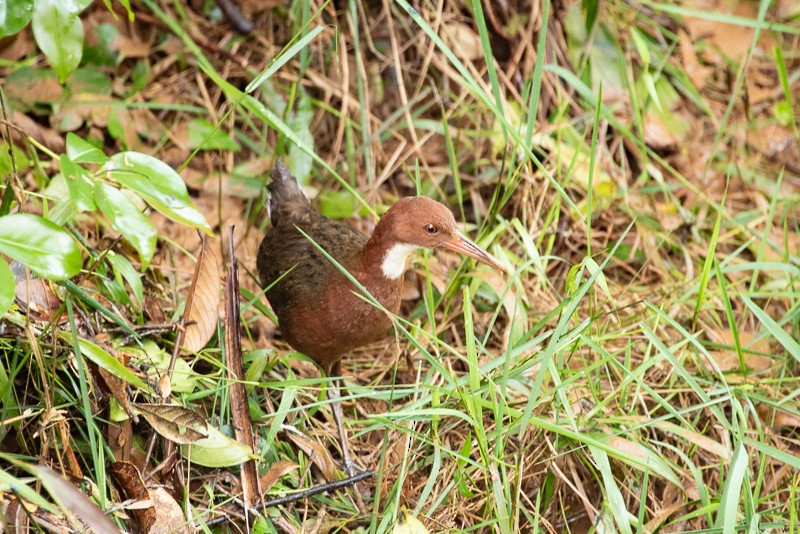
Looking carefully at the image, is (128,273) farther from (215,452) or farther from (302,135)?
(302,135)

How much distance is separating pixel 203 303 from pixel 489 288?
129 cm

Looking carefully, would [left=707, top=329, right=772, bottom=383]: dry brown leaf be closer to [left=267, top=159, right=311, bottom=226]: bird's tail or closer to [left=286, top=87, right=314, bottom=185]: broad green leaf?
[left=267, top=159, right=311, bottom=226]: bird's tail

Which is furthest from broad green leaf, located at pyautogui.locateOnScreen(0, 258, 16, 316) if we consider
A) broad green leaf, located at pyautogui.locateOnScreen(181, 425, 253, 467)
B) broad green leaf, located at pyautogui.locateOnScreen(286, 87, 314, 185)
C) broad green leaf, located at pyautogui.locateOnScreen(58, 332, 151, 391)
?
broad green leaf, located at pyautogui.locateOnScreen(286, 87, 314, 185)

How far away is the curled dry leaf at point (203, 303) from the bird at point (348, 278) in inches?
9.1

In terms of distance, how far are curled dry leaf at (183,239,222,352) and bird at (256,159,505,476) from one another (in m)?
0.23

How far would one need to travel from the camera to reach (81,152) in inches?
86.5

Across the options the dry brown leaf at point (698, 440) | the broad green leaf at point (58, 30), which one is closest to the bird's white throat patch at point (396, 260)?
the dry brown leaf at point (698, 440)

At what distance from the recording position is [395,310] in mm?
3455

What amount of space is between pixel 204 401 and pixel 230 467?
263mm

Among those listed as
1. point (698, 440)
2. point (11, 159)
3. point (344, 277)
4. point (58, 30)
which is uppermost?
point (58, 30)

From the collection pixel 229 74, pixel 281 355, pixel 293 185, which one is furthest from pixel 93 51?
pixel 281 355

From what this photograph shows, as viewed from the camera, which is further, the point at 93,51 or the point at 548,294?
the point at 93,51

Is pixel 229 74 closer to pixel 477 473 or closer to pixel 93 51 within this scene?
pixel 93 51

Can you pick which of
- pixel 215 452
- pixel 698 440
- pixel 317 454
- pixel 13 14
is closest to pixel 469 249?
pixel 317 454
